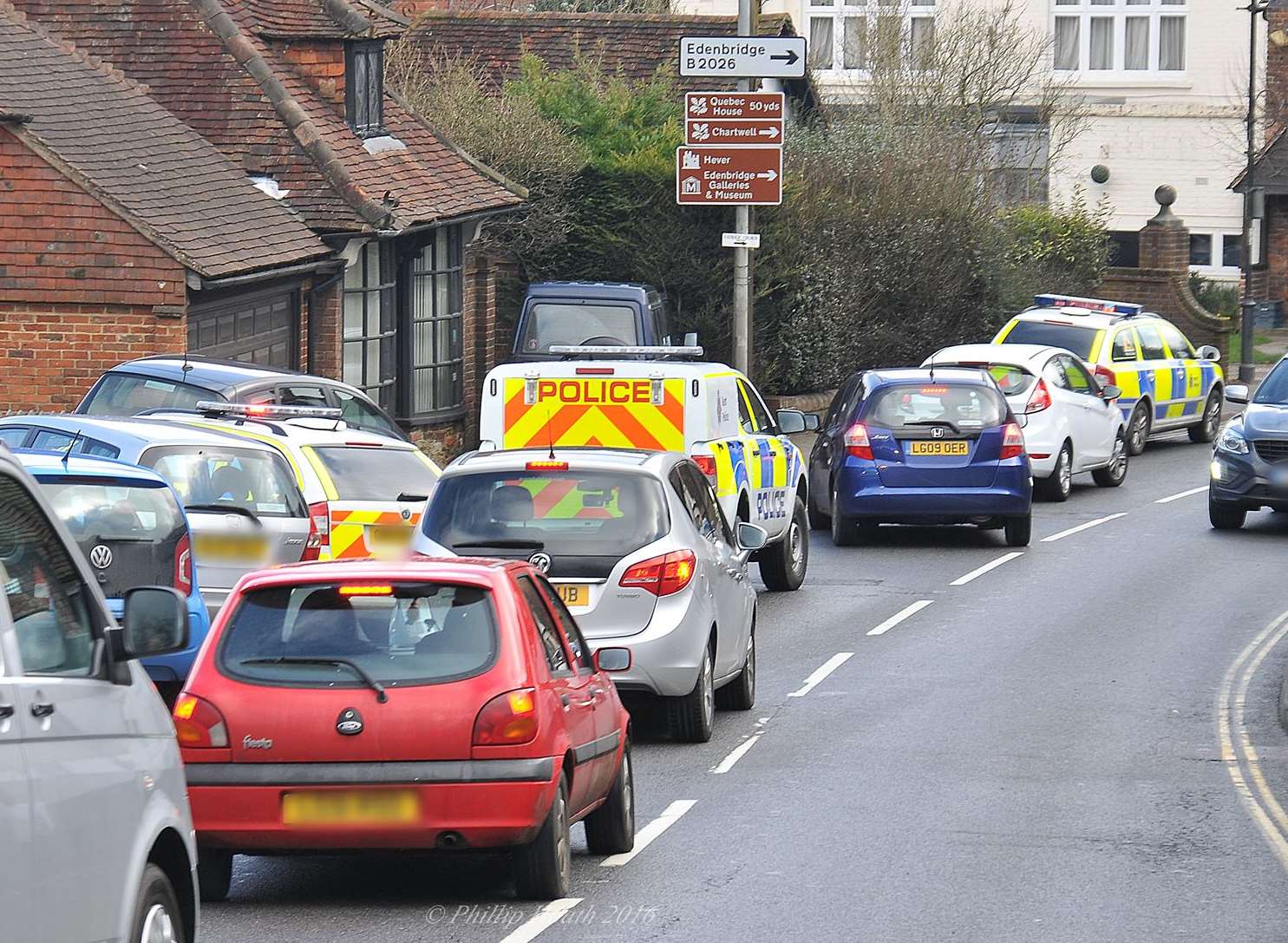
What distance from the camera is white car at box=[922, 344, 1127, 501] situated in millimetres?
24328

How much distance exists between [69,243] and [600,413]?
6944mm

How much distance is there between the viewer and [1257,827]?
10.4 m

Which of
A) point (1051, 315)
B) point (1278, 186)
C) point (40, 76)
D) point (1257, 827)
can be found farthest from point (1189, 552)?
point (1278, 186)

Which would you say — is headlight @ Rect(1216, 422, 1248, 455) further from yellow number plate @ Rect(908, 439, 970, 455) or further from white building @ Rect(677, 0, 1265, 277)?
white building @ Rect(677, 0, 1265, 277)

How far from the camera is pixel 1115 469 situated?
26.6 metres

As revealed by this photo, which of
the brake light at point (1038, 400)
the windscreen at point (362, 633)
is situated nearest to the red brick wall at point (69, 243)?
the brake light at point (1038, 400)

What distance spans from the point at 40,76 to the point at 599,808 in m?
16.3

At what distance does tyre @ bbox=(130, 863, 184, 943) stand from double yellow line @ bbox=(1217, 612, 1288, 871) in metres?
5.22

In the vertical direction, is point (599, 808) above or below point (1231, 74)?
below

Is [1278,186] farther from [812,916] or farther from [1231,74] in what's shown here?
[812,916]

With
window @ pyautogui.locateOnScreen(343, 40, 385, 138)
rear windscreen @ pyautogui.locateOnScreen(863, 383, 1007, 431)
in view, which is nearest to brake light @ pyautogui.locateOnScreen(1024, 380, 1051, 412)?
rear windscreen @ pyautogui.locateOnScreen(863, 383, 1007, 431)

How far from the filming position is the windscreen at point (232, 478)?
13.8 meters

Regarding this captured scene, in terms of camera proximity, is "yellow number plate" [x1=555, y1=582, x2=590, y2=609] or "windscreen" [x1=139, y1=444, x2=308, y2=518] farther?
"windscreen" [x1=139, y1=444, x2=308, y2=518]

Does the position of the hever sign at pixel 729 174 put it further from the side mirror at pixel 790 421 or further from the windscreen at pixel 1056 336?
the side mirror at pixel 790 421
